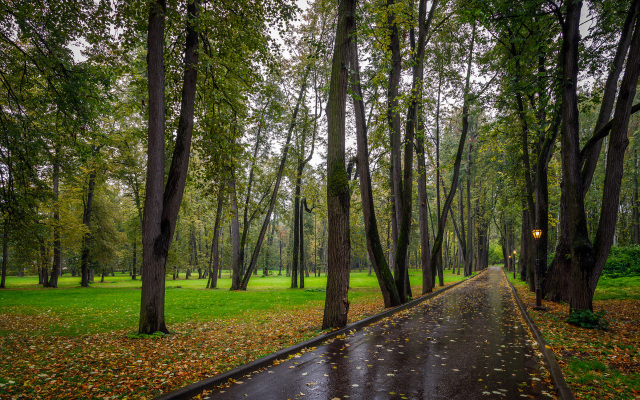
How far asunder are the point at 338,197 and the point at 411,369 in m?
3.84

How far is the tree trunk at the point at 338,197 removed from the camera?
730cm

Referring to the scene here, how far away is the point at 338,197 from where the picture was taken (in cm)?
732

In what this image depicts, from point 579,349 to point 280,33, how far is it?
9.88 metres

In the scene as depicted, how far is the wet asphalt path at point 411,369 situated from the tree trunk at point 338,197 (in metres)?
0.81

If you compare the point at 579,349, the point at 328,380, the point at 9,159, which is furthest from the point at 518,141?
the point at 9,159

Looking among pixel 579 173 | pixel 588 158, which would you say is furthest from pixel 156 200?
pixel 588 158

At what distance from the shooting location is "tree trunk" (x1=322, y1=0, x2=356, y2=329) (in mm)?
7301

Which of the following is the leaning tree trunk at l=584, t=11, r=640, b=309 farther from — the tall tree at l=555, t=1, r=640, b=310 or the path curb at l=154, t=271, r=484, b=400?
the path curb at l=154, t=271, r=484, b=400

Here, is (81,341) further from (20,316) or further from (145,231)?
(20,316)

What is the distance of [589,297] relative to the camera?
7.92 meters

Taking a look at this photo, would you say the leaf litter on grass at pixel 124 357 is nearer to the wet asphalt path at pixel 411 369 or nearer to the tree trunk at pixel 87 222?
the wet asphalt path at pixel 411 369

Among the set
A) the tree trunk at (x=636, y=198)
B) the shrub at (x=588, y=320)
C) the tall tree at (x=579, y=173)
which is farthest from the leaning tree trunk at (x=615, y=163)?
the tree trunk at (x=636, y=198)

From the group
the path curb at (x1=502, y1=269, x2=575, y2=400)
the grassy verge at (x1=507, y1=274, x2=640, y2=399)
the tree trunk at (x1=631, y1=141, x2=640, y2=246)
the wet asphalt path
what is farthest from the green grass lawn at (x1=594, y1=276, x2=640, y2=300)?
the tree trunk at (x1=631, y1=141, x2=640, y2=246)

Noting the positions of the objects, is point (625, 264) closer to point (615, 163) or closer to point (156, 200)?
point (615, 163)
